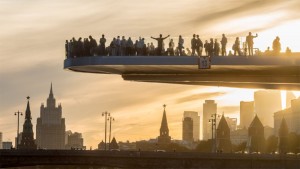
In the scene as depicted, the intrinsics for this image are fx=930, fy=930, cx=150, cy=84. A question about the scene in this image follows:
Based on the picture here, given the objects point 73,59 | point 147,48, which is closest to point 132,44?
point 147,48

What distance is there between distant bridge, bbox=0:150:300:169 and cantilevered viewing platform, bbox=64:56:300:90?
17.0 meters

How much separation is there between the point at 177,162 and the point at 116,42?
31.1m

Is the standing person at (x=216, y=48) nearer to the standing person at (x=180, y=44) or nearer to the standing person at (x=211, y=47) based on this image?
the standing person at (x=211, y=47)

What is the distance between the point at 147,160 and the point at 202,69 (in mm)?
28180

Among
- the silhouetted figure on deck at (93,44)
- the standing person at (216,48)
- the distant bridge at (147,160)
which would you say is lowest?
the distant bridge at (147,160)

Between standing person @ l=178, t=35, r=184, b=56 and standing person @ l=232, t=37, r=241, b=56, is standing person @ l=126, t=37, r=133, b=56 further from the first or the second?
standing person @ l=232, t=37, r=241, b=56

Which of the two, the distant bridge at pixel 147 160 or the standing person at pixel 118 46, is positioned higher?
the standing person at pixel 118 46

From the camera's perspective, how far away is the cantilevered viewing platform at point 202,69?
80.1 meters

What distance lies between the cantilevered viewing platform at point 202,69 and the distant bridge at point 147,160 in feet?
55.9

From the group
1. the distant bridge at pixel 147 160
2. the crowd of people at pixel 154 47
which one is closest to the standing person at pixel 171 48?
the crowd of people at pixel 154 47

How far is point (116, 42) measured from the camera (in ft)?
269

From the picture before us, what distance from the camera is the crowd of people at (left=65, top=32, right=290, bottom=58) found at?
79.7m

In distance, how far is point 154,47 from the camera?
81500 millimetres

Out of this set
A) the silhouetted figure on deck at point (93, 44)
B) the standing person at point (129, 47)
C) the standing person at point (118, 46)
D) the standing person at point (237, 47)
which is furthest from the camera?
the silhouetted figure on deck at point (93, 44)
